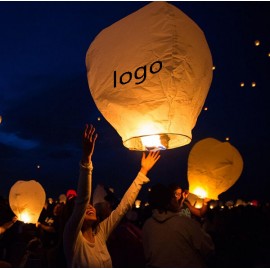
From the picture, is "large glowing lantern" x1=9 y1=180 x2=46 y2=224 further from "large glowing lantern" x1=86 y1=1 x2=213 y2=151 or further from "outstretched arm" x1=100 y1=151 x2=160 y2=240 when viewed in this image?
"large glowing lantern" x1=86 y1=1 x2=213 y2=151

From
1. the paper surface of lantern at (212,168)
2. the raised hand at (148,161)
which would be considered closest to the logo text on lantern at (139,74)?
the raised hand at (148,161)

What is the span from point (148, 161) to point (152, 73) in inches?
50.2

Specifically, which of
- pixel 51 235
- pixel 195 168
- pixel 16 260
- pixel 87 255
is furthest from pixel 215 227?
pixel 87 255

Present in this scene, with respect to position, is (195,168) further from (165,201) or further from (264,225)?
(264,225)

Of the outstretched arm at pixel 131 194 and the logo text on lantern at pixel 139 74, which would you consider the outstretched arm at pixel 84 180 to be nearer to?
the logo text on lantern at pixel 139 74

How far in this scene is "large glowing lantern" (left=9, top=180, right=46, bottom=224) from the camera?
18.0 ft

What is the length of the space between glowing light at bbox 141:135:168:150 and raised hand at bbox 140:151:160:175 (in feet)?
2.44

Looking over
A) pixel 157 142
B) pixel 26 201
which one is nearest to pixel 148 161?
pixel 157 142

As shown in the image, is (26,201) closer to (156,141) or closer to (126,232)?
→ (126,232)

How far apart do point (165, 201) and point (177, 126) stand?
1019mm

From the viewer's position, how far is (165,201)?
3.06 m

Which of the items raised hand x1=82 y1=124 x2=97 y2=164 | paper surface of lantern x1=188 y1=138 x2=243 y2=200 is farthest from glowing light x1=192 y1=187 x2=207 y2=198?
raised hand x1=82 y1=124 x2=97 y2=164

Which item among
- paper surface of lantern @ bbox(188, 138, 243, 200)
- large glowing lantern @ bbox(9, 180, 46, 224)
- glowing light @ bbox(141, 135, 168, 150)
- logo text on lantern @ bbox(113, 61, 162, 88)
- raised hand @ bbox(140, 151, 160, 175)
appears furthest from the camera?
large glowing lantern @ bbox(9, 180, 46, 224)

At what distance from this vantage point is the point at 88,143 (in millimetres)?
2195
